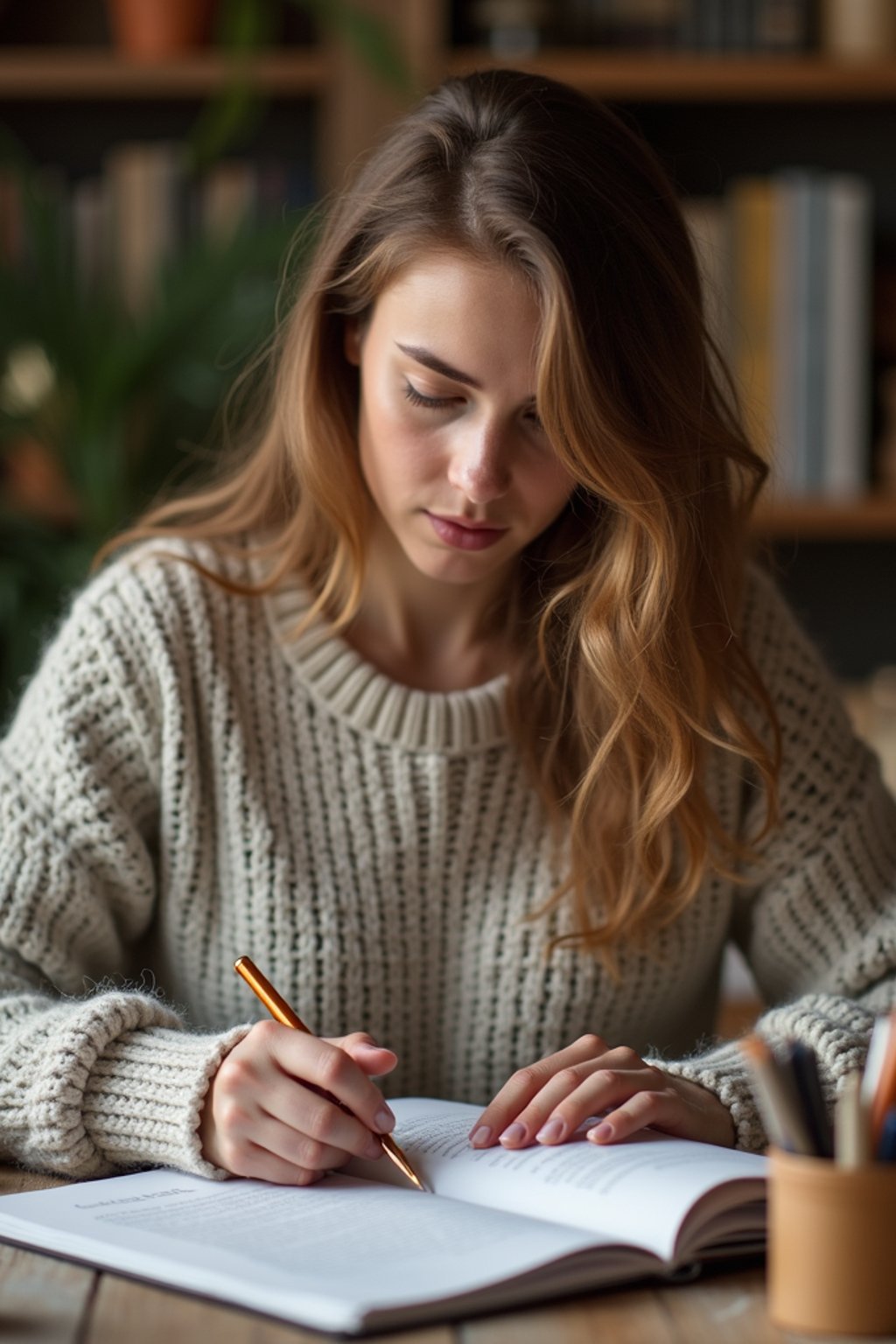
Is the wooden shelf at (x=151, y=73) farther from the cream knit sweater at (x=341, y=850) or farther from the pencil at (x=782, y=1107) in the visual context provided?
the pencil at (x=782, y=1107)

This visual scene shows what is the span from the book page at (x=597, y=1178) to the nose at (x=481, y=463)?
1.35ft

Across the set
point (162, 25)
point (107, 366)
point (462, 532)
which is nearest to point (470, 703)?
point (462, 532)

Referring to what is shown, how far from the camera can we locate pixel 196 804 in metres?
1.25

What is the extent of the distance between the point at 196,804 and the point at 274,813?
0.20ft

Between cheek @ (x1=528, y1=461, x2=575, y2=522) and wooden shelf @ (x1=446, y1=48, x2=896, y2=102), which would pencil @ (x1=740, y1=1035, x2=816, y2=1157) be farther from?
wooden shelf @ (x1=446, y1=48, x2=896, y2=102)

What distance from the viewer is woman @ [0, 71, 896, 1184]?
114 centimetres

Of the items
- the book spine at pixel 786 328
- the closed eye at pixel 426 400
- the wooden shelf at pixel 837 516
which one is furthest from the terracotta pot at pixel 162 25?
the closed eye at pixel 426 400

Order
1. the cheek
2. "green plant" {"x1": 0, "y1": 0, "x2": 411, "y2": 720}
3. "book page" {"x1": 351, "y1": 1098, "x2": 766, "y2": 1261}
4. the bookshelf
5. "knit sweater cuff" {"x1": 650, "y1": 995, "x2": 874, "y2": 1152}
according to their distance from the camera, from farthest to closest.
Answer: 1. the bookshelf
2. "green plant" {"x1": 0, "y1": 0, "x2": 411, "y2": 720}
3. the cheek
4. "knit sweater cuff" {"x1": 650, "y1": 995, "x2": 874, "y2": 1152}
5. "book page" {"x1": 351, "y1": 1098, "x2": 766, "y2": 1261}

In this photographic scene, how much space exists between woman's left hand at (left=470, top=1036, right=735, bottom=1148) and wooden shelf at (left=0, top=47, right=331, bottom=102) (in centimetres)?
166

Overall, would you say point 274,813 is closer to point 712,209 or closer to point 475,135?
point 475,135

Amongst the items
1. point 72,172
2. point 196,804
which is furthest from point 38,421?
point 196,804

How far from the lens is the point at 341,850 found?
1.28m

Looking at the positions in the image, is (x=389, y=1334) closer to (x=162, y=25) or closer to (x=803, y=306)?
(x=803, y=306)

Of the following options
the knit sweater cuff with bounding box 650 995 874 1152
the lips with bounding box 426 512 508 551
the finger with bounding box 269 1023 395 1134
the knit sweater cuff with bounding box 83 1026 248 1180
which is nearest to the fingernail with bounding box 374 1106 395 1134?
the finger with bounding box 269 1023 395 1134
